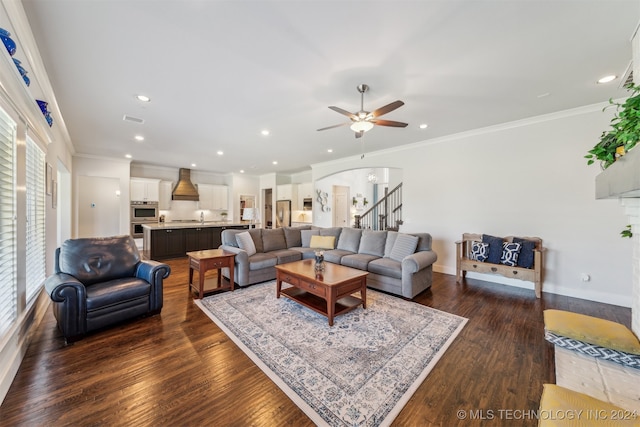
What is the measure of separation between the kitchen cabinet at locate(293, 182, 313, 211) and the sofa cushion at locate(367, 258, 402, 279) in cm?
573

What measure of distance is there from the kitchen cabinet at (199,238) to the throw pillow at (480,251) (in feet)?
21.0

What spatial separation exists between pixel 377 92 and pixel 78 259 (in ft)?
13.5

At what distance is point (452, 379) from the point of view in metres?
1.92

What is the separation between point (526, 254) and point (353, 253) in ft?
9.13

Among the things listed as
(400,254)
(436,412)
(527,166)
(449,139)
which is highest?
(449,139)

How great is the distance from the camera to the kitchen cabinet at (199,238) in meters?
6.52

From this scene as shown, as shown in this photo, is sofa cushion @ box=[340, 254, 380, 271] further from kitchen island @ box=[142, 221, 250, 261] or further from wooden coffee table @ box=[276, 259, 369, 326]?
kitchen island @ box=[142, 221, 250, 261]

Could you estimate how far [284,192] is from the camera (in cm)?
977

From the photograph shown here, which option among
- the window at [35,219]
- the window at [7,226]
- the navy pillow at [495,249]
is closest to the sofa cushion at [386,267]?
the navy pillow at [495,249]

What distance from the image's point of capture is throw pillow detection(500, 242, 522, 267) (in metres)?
3.87

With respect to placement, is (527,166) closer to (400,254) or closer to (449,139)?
(449,139)

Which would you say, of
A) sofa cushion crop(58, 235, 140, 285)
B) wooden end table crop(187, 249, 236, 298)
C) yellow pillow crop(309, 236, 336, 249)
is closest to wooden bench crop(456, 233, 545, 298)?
yellow pillow crop(309, 236, 336, 249)

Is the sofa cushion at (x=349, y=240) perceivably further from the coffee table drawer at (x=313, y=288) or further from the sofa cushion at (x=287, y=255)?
the coffee table drawer at (x=313, y=288)

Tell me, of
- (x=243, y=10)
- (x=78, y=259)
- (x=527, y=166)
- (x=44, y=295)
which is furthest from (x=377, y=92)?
(x=44, y=295)
